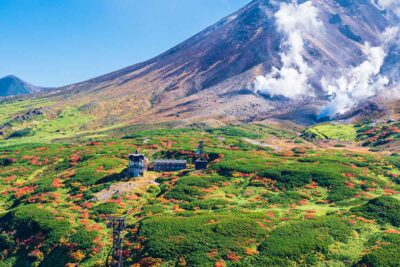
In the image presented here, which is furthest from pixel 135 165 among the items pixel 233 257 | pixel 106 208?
pixel 233 257

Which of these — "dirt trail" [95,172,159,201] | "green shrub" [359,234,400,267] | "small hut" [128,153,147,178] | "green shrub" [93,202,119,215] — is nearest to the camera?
"green shrub" [359,234,400,267]

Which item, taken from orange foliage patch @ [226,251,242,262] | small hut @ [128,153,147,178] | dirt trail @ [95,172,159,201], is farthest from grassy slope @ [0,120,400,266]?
small hut @ [128,153,147,178]

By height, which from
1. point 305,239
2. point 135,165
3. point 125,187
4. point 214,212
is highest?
point 135,165

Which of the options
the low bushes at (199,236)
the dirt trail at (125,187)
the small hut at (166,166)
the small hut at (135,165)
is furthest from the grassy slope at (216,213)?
the small hut at (166,166)

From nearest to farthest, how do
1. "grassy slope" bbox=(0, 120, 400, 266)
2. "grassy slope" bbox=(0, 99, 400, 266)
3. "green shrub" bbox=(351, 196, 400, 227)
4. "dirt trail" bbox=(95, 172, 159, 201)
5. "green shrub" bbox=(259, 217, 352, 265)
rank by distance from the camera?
"green shrub" bbox=(259, 217, 352, 265) < "grassy slope" bbox=(0, 99, 400, 266) < "grassy slope" bbox=(0, 120, 400, 266) < "green shrub" bbox=(351, 196, 400, 227) < "dirt trail" bbox=(95, 172, 159, 201)

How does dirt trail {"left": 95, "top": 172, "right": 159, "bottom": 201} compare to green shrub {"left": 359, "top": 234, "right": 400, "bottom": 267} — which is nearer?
green shrub {"left": 359, "top": 234, "right": 400, "bottom": 267}

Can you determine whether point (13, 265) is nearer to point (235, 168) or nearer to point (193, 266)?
point (193, 266)

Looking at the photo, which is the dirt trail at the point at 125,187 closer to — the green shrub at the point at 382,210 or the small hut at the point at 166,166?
the small hut at the point at 166,166

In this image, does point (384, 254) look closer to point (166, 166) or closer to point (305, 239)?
point (305, 239)

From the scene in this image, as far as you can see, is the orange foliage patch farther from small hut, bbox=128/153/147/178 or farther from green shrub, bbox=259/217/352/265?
small hut, bbox=128/153/147/178

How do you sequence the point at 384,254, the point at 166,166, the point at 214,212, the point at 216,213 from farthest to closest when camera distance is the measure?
the point at 166,166, the point at 214,212, the point at 216,213, the point at 384,254
